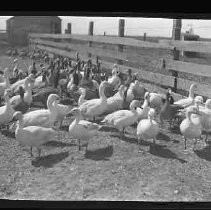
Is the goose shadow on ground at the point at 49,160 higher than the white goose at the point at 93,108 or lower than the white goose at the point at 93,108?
lower

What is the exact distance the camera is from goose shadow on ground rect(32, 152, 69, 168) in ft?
17.1

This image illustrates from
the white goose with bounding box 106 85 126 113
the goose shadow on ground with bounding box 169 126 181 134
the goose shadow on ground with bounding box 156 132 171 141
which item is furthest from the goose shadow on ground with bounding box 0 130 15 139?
the goose shadow on ground with bounding box 169 126 181 134

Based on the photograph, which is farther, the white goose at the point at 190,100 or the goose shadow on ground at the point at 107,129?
the white goose at the point at 190,100

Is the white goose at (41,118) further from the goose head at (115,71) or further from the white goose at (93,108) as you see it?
the goose head at (115,71)

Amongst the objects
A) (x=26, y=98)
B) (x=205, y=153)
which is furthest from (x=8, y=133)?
(x=205, y=153)

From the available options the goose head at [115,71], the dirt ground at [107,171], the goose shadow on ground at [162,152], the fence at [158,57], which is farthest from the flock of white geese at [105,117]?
the goose head at [115,71]

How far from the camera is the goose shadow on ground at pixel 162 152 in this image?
5438mm

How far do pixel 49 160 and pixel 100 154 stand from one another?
706 mm

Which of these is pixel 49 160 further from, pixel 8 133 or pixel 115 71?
pixel 115 71

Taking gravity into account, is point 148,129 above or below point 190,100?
below

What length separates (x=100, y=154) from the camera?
550 centimetres

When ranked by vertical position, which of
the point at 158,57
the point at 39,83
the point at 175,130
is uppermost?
the point at 158,57

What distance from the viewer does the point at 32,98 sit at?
7.25 metres

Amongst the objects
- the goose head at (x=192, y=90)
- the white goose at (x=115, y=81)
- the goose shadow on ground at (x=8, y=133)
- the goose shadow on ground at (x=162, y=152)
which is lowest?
the goose shadow on ground at (x=8, y=133)
